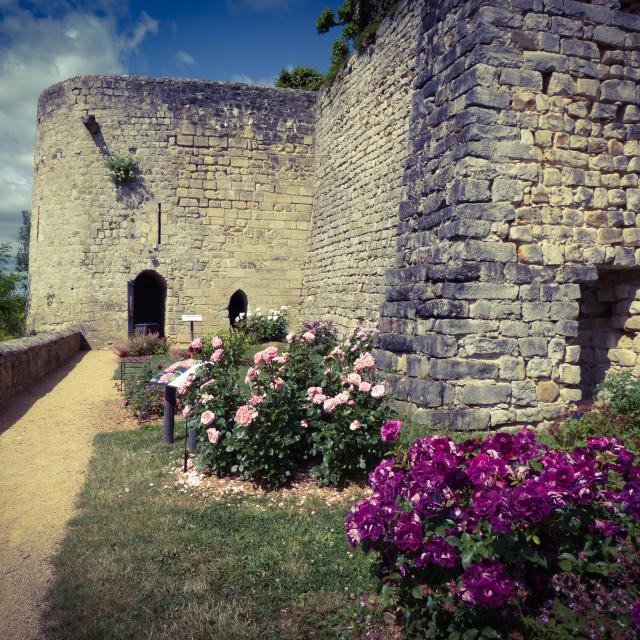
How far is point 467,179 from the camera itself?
5.58m

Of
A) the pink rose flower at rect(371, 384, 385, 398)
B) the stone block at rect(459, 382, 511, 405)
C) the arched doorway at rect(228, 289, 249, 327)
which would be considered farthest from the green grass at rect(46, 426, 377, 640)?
the arched doorway at rect(228, 289, 249, 327)

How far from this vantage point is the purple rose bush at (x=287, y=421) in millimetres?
4980

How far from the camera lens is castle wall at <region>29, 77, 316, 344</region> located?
52.6 ft

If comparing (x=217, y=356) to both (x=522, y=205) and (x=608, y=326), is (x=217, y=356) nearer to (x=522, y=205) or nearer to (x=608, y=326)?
(x=522, y=205)

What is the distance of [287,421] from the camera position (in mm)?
5133

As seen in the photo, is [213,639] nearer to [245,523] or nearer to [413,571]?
[413,571]

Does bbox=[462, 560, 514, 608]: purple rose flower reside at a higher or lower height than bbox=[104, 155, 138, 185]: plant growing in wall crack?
lower

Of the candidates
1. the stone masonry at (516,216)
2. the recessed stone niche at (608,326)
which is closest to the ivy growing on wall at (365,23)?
the stone masonry at (516,216)

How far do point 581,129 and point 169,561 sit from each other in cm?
552

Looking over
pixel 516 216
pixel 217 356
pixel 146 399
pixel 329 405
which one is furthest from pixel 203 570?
pixel 146 399

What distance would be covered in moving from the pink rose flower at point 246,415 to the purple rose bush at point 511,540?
2006 millimetres

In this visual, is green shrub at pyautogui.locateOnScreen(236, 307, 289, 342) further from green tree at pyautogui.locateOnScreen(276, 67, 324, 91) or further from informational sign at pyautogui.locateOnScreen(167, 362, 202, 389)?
green tree at pyautogui.locateOnScreen(276, 67, 324, 91)

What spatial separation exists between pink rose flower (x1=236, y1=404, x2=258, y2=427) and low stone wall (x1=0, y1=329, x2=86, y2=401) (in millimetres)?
6027

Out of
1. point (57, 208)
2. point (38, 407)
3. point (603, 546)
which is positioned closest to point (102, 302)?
point (57, 208)
